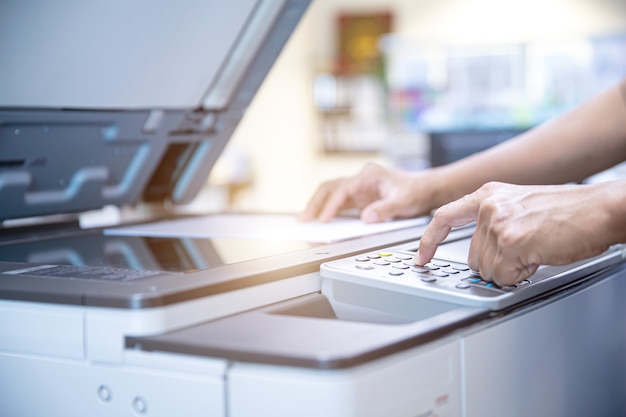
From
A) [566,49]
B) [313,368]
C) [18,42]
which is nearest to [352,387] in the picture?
[313,368]

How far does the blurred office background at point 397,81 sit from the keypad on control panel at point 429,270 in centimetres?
358

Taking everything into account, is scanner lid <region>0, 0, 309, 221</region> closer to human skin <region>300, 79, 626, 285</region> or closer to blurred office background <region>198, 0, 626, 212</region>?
human skin <region>300, 79, 626, 285</region>

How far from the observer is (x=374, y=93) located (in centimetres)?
615

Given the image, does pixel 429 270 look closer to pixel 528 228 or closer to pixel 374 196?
pixel 528 228

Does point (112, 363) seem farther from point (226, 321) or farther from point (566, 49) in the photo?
point (566, 49)

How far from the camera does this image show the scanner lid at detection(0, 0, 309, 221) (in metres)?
0.93

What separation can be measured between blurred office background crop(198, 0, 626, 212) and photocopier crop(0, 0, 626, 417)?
3.30 m

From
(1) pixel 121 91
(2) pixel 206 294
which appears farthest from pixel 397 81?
(2) pixel 206 294

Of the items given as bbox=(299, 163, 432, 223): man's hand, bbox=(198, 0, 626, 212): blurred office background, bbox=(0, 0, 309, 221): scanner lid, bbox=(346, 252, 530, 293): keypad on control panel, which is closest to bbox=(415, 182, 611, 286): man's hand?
bbox=(346, 252, 530, 293): keypad on control panel

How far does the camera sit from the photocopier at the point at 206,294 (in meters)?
0.54

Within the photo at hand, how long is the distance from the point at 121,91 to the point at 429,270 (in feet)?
1.85

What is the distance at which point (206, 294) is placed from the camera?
61 centimetres

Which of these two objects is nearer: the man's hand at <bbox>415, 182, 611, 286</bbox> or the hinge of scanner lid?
the man's hand at <bbox>415, 182, 611, 286</bbox>

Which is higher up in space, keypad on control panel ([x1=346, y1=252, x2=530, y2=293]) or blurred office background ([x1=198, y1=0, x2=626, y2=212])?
blurred office background ([x1=198, y1=0, x2=626, y2=212])
